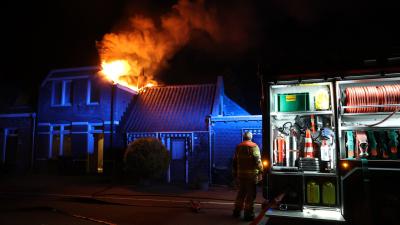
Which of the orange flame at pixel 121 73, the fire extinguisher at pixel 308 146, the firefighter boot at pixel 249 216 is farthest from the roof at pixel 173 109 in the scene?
the fire extinguisher at pixel 308 146

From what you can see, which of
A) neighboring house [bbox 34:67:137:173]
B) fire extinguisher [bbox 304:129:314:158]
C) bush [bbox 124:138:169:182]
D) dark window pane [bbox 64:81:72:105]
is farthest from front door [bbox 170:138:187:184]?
fire extinguisher [bbox 304:129:314:158]

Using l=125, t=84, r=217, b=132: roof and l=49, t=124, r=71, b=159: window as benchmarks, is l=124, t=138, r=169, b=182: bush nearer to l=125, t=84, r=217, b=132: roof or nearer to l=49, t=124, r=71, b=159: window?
l=125, t=84, r=217, b=132: roof

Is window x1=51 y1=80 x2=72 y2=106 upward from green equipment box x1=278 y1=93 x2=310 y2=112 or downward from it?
upward

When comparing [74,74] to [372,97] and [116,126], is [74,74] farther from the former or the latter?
[372,97]

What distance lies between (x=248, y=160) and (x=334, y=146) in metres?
1.87

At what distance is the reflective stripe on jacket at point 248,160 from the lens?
732cm

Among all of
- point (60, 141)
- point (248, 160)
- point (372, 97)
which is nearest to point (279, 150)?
point (248, 160)

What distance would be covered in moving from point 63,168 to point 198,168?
7.94 meters

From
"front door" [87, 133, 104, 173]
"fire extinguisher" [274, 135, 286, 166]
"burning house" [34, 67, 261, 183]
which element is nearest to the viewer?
"fire extinguisher" [274, 135, 286, 166]

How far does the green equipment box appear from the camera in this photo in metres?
6.87

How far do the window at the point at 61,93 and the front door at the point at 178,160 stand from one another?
24.4ft

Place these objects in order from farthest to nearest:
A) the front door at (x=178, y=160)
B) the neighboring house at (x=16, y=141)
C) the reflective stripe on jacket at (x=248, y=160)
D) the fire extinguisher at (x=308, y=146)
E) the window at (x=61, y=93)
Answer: the neighboring house at (x=16, y=141)
the window at (x=61, y=93)
the front door at (x=178, y=160)
the reflective stripe on jacket at (x=248, y=160)
the fire extinguisher at (x=308, y=146)

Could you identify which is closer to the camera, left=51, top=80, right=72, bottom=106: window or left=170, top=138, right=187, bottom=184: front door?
left=170, top=138, right=187, bottom=184: front door

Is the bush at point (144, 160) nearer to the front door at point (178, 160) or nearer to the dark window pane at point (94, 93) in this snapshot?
the front door at point (178, 160)
